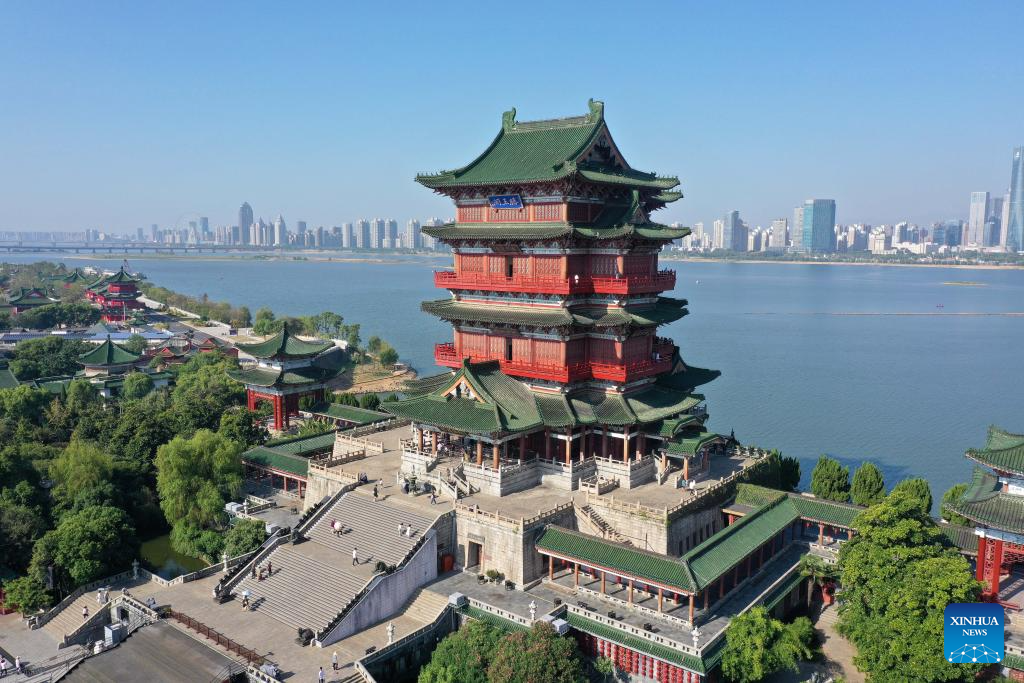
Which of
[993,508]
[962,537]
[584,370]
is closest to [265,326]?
[584,370]

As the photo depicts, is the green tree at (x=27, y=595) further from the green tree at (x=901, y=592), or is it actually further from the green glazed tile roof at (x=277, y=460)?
the green tree at (x=901, y=592)

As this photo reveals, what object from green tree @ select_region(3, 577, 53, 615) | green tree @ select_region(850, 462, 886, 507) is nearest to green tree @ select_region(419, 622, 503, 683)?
green tree @ select_region(3, 577, 53, 615)

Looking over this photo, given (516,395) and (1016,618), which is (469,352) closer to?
(516,395)

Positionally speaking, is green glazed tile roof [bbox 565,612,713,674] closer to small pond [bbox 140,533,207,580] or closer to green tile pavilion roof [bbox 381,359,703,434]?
Answer: green tile pavilion roof [bbox 381,359,703,434]

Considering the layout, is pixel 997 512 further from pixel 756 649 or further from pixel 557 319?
pixel 557 319

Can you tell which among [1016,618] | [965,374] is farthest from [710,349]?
[1016,618]

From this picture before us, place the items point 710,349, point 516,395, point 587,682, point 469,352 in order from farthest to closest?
point 710,349 → point 469,352 → point 516,395 → point 587,682
